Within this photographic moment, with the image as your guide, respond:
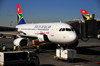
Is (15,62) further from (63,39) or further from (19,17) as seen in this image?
(19,17)

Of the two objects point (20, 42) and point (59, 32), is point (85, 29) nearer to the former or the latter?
point (59, 32)

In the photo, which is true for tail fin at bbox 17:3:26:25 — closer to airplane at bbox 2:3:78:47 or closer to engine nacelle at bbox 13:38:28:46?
airplane at bbox 2:3:78:47

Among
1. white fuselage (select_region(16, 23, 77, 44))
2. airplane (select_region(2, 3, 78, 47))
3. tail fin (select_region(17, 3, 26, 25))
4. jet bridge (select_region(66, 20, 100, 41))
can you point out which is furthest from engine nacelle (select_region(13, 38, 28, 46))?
tail fin (select_region(17, 3, 26, 25))

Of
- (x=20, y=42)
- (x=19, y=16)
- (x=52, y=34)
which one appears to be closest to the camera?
(x=52, y=34)

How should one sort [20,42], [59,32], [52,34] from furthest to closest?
[20,42]
[52,34]
[59,32]

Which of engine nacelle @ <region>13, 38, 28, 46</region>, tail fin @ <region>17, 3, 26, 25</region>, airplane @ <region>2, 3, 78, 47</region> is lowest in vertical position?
engine nacelle @ <region>13, 38, 28, 46</region>

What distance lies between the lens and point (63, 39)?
945 inches

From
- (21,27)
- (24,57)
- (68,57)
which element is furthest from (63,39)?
(21,27)

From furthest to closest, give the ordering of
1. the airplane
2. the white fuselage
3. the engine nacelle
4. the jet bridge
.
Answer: the engine nacelle < the jet bridge < the airplane < the white fuselage

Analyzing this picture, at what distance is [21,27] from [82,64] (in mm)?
23095

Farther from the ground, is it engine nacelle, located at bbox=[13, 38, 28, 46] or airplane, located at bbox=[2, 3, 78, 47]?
airplane, located at bbox=[2, 3, 78, 47]

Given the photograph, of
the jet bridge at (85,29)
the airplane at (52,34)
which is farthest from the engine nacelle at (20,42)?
the jet bridge at (85,29)

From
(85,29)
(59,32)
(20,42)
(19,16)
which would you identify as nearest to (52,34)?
(59,32)

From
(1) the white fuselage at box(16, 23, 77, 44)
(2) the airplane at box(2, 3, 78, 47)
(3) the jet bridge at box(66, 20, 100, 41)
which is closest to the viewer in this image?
(1) the white fuselage at box(16, 23, 77, 44)
